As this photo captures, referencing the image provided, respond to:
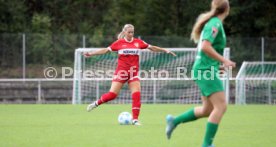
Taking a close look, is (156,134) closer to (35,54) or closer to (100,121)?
(100,121)

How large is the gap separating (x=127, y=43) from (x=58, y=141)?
13.0 ft

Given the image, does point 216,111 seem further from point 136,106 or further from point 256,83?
point 256,83

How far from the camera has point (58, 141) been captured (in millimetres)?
9414

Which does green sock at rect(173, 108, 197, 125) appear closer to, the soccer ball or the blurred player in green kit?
the blurred player in green kit

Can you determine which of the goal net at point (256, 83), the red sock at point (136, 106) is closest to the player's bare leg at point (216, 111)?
the red sock at point (136, 106)

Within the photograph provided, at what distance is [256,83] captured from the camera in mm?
24891

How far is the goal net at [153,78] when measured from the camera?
2453 centimetres

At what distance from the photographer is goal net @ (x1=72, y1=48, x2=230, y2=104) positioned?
24531 millimetres

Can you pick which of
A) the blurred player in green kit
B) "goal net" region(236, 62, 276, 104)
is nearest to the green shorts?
the blurred player in green kit

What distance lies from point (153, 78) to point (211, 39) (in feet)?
56.0

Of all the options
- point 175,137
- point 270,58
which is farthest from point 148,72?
point 175,137

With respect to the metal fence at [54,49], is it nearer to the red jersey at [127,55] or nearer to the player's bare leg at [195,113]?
the red jersey at [127,55]

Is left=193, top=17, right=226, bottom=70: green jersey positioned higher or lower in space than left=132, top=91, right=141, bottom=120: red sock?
higher

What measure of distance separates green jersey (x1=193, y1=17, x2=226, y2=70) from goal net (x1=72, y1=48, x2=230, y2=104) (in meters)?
16.5
